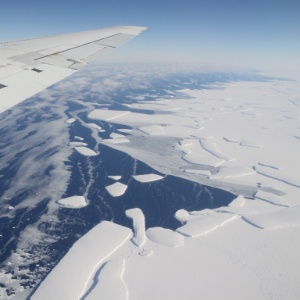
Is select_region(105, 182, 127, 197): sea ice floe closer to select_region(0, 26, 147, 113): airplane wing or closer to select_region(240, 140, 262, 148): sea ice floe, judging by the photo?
select_region(0, 26, 147, 113): airplane wing

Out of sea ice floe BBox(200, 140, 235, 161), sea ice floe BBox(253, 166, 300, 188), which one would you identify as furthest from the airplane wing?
sea ice floe BBox(200, 140, 235, 161)

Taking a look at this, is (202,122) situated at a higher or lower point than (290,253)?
lower

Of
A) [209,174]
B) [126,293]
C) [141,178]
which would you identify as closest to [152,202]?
[141,178]

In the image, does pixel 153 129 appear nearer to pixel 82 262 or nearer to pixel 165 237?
pixel 165 237

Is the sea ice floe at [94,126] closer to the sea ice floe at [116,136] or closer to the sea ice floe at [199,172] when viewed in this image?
the sea ice floe at [116,136]

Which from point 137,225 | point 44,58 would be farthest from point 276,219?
point 44,58

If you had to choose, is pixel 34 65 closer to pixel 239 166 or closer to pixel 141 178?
pixel 141 178

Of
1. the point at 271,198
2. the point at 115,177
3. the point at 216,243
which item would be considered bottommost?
the point at 115,177
